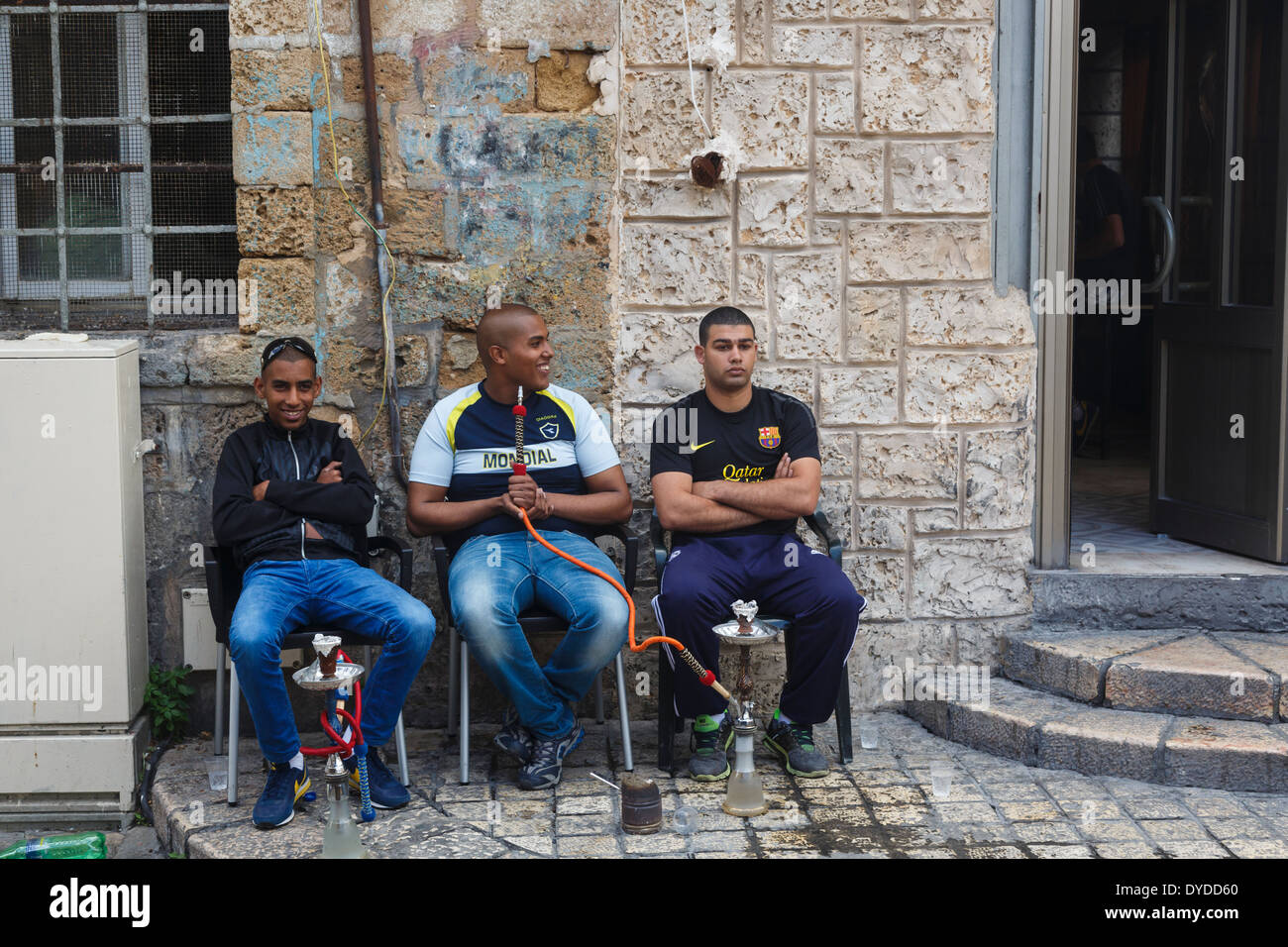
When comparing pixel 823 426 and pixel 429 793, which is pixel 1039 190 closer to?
pixel 823 426

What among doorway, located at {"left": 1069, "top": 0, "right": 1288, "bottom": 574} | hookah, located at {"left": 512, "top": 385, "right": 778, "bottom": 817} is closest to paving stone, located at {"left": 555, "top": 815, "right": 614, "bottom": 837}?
hookah, located at {"left": 512, "top": 385, "right": 778, "bottom": 817}

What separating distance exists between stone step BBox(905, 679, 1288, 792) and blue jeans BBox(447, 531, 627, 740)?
136cm

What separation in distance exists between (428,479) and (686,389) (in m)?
1.05

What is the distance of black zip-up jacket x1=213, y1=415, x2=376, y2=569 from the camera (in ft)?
15.0

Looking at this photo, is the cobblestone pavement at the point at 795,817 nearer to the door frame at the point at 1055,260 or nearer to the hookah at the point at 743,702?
the hookah at the point at 743,702

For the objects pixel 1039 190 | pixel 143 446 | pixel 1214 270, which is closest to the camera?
pixel 143 446

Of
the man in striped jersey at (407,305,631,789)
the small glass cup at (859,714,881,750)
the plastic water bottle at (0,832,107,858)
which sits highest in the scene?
the man in striped jersey at (407,305,631,789)

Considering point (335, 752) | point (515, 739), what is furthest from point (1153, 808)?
point (335, 752)

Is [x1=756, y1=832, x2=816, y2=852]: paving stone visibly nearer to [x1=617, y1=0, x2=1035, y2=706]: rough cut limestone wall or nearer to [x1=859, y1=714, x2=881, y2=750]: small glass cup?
[x1=859, y1=714, x2=881, y2=750]: small glass cup

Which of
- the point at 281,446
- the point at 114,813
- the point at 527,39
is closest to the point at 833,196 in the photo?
the point at 527,39

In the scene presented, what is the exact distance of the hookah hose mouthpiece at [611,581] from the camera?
4512 mm

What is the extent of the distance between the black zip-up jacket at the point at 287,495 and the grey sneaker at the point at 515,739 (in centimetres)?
77

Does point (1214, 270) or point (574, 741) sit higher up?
point (1214, 270)

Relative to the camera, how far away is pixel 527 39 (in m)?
5.10
